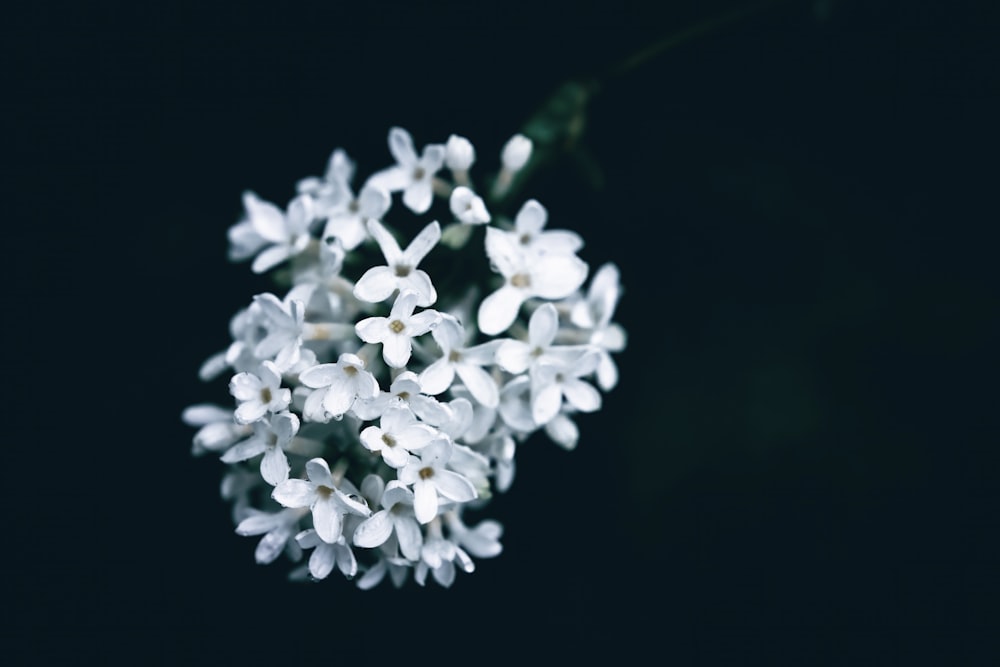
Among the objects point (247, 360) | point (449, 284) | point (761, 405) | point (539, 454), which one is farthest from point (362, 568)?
point (761, 405)

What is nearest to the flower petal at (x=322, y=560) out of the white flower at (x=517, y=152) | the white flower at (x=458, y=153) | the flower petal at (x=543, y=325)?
the flower petal at (x=543, y=325)

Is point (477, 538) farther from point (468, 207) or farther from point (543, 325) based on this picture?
point (468, 207)

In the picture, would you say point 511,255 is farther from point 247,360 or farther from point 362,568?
point 362,568

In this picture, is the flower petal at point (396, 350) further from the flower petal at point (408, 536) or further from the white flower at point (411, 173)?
the white flower at point (411, 173)

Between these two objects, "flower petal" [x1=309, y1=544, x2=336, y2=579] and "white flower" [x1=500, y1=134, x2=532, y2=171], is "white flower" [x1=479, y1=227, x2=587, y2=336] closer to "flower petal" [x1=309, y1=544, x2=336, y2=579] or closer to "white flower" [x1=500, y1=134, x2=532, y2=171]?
"white flower" [x1=500, y1=134, x2=532, y2=171]

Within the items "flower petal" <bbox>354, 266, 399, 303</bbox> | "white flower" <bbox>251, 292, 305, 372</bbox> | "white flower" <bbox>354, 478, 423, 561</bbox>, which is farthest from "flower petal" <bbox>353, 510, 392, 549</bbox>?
"flower petal" <bbox>354, 266, 399, 303</bbox>
